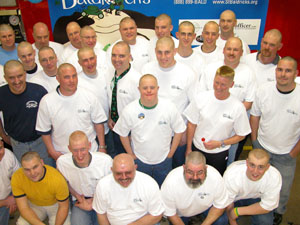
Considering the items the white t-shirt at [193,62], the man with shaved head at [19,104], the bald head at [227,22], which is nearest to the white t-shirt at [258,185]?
the white t-shirt at [193,62]

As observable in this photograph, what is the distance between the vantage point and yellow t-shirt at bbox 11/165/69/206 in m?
3.07

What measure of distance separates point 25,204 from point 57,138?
2.69ft

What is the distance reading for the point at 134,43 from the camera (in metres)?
4.37

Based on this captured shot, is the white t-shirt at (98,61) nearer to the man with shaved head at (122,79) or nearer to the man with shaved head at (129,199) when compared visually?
the man with shaved head at (122,79)

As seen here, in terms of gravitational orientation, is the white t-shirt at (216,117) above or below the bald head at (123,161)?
above

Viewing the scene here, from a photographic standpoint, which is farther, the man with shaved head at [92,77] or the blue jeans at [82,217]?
the man with shaved head at [92,77]

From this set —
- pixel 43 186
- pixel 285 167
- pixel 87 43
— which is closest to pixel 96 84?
pixel 87 43

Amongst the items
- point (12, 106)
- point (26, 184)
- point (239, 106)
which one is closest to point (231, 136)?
point (239, 106)

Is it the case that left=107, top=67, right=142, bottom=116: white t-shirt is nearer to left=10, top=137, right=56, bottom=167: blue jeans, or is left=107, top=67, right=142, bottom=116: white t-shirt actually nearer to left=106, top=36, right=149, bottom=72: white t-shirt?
→ left=106, top=36, right=149, bottom=72: white t-shirt

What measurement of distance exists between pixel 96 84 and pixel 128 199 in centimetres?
162

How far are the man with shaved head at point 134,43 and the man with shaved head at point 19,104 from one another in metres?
1.29

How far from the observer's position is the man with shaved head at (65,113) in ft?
10.7

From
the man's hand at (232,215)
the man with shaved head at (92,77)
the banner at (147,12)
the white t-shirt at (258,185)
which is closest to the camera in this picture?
the white t-shirt at (258,185)

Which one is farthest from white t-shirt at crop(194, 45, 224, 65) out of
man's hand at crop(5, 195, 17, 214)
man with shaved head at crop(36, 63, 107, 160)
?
man's hand at crop(5, 195, 17, 214)
